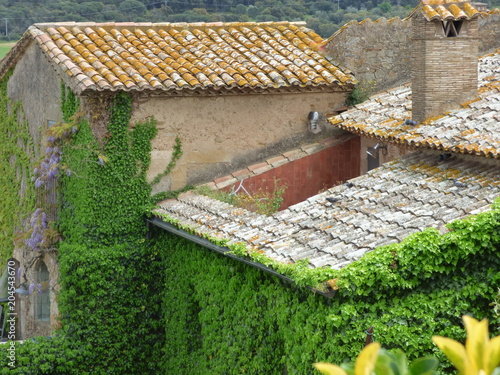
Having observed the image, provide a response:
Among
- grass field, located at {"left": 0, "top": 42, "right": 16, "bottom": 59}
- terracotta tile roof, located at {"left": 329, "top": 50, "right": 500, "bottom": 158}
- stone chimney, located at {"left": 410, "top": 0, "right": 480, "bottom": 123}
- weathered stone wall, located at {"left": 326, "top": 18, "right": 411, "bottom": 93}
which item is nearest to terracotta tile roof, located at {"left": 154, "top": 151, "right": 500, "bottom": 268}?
terracotta tile roof, located at {"left": 329, "top": 50, "right": 500, "bottom": 158}

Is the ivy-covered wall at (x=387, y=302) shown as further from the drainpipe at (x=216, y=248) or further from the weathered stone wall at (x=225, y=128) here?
the weathered stone wall at (x=225, y=128)

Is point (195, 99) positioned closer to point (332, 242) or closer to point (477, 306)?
point (332, 242)

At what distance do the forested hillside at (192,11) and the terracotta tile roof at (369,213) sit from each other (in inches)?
660

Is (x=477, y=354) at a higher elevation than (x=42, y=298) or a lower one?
higher

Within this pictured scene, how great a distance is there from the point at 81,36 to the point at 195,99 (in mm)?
2401

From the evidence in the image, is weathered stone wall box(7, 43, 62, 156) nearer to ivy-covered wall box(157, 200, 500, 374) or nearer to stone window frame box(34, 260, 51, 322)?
stone window frame box(34, 260, 51, 322)

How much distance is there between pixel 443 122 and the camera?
10.3m

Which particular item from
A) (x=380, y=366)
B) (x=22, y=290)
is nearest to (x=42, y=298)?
(x=22, y=290)

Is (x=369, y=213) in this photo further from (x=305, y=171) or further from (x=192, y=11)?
(x=192, y=11)

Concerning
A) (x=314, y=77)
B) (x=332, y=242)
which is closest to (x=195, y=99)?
(x=314, y=77)

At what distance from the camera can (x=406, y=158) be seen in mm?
10445

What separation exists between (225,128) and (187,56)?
1324 mm

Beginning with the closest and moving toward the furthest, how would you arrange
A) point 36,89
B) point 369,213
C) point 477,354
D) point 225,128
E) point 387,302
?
point 477,354 → point 387,302 → point 369,213 → point 225,128 → point 36,89

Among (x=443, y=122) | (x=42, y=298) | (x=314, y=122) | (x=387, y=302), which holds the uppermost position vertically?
(x=443, y=122)
